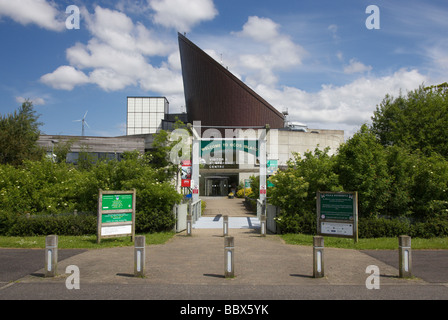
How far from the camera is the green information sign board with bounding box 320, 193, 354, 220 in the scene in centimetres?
1233

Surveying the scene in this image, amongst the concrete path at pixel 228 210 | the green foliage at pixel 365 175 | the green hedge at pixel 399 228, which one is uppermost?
the green foliage at pixel 365 175

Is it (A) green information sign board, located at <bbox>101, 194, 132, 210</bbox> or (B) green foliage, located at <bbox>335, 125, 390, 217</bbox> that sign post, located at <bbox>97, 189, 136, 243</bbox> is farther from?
(B) green foliage, located at <bbox>335, 125, 390, 217</bbox>

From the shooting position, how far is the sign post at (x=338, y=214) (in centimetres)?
1212

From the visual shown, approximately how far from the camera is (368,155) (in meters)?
14.8

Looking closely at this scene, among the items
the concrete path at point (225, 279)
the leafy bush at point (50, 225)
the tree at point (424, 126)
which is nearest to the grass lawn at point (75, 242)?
the leafy bush at point (50, 225)

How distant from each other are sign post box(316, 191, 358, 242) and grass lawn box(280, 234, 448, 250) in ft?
1.32

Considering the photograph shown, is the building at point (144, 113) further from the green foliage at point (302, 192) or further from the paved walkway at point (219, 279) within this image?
the paved walkway at point (219, 279)

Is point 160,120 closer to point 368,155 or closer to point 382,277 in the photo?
point 368,155

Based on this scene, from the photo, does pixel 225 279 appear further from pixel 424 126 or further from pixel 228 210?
pixel 424 126

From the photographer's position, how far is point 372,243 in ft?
41.8

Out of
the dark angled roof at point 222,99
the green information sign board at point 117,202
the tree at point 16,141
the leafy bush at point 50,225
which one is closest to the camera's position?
the green information sign board at point 117,202
